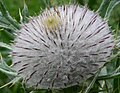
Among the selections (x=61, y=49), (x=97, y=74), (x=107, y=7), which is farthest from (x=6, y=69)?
(x=107, y=7)

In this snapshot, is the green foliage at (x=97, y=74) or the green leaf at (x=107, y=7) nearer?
the green foliage at (x=97, y=74)

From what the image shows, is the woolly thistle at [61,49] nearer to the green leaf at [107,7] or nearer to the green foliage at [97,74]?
the green foliage at [97,74]

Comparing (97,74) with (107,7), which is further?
(107,7)

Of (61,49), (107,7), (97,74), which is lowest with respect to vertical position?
(97,74)

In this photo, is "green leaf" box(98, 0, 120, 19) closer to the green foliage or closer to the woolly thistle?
the green foliage

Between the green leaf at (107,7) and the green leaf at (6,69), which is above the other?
the green leaf at (107,7)

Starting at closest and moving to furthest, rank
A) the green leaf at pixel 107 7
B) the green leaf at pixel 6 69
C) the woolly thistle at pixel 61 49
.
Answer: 1. the woolly thistle at pixel 61 49
2. the green leaf at pixel 6 69
3. the green leaf at pixel 107 7

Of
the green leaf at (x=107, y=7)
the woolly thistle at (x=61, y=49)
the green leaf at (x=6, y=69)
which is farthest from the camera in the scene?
the green leaf at (x=107, y=7)

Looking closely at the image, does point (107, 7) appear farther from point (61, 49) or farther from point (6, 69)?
point (6, 69)

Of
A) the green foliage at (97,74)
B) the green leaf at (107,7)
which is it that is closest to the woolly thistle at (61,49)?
the green foliage at (97,74)
